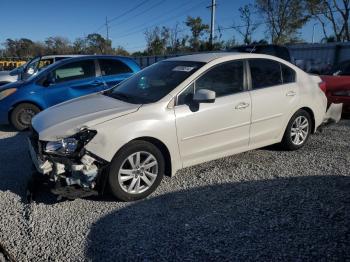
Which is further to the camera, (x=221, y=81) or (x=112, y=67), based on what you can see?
(x=112, y=67)

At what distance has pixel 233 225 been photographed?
3.34 meters

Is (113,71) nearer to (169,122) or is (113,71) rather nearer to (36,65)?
(169,122)

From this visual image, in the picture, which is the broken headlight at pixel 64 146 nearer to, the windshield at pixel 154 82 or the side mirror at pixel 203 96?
the windshield at pixel 154 82

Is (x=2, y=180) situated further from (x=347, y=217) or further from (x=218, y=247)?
(x=347, y=217)

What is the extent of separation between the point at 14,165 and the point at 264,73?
399cm

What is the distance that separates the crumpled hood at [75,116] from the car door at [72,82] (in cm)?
299

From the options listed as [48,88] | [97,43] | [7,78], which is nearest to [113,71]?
[48,88]

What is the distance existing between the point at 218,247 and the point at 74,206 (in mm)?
1733

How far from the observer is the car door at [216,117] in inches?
163

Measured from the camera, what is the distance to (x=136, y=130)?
3.75 metres

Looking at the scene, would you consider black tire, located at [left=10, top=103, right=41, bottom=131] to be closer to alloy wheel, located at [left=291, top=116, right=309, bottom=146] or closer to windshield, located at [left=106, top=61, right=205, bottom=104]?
windshield, located at [left=106, top=61, right=205, bottom=104]

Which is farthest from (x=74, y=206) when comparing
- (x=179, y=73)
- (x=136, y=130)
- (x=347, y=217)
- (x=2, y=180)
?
(x=347, y=217)

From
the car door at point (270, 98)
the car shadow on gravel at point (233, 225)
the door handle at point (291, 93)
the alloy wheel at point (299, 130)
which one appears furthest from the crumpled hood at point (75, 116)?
the alloy wheel at point (299, 130)

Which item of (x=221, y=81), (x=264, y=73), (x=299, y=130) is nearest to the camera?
(x=221, y=81)
